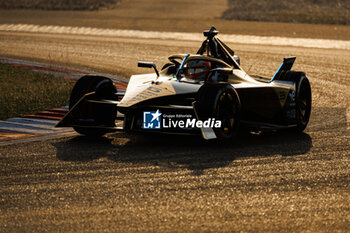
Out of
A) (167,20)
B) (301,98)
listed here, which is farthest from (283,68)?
(167,20)

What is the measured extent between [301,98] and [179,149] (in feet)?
8.59

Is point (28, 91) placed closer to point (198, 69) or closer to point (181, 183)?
point (198, 69)

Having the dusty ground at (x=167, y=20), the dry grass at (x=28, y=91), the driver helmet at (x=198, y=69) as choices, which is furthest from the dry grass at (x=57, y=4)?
the driver helmet at (x=198, y=69)

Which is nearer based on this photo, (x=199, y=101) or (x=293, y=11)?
(x=199, y=101)

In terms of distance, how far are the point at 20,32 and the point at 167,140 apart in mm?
19296

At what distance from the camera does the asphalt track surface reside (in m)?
5.19

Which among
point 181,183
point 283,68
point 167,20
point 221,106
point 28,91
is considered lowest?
point 181,183

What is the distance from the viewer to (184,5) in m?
41.9

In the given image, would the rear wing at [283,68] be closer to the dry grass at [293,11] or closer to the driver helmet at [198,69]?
the driver helmet at [198,69]

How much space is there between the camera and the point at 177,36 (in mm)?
24641

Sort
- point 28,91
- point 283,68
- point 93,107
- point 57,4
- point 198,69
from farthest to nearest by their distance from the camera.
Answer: point 57,4, point 28,91, point 283,68, point 198,69, point 93,107

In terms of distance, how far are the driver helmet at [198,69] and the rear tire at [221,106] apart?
0.87m

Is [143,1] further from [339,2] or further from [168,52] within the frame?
[168,52]

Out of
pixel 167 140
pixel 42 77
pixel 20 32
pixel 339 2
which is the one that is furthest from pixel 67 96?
pixel 339 2
